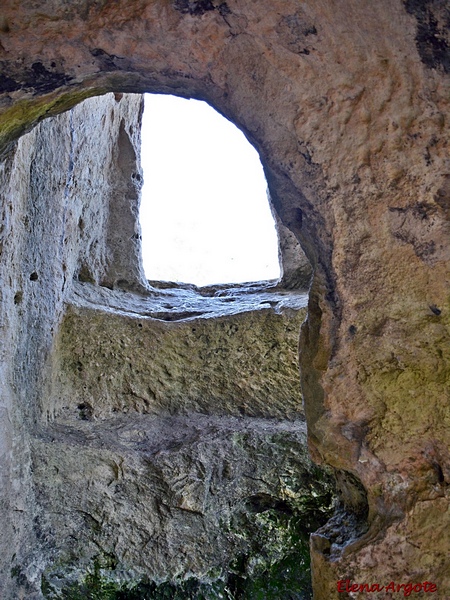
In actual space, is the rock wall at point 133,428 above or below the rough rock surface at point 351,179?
below

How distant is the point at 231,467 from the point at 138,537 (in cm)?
42

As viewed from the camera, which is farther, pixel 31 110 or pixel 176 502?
pixel 176 502

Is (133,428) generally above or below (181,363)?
below

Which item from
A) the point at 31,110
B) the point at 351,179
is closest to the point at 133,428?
the point at 31,110

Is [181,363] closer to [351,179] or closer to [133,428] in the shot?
[133,428]

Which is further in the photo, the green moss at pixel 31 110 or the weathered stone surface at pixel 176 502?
the weathered stone surface at pixel 176 502

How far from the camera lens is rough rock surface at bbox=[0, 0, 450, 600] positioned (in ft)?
4.64

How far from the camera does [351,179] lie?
1.49 m

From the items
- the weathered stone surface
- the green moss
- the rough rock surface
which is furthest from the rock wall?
the rough rock surface

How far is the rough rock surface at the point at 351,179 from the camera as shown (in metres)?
1.41

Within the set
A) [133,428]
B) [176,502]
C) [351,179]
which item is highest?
[351,179]

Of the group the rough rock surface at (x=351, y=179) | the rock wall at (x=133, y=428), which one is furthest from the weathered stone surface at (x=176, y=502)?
the rough rock surface at (x=351, y=179)

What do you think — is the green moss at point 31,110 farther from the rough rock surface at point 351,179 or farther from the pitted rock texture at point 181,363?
the pitted rock texture at point 181,363

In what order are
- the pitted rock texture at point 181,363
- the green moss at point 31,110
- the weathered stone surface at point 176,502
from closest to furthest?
1. the green moss at point 31,110
2. the weathered stone surface at point 176,502
3. the pitted rock texture at point 181,363
